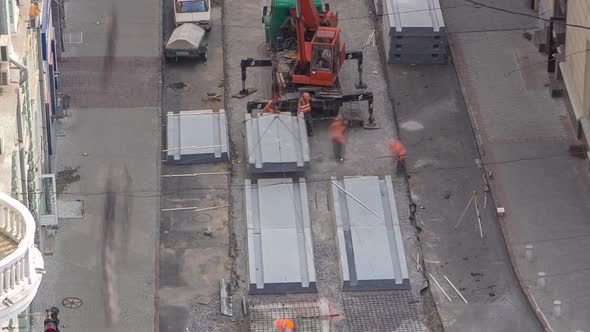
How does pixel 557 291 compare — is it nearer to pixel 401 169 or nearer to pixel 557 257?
pixel 557 257

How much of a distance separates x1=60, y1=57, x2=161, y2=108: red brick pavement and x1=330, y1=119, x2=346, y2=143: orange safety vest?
6.77 metres

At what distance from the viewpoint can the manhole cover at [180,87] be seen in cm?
5959

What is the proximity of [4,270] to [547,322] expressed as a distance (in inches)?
905

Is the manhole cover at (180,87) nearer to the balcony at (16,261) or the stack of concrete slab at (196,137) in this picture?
the stack of concrete slab at (196,137)

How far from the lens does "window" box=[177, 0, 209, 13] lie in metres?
62.7

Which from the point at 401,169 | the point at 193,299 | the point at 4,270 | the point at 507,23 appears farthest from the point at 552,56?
the point at 4,270

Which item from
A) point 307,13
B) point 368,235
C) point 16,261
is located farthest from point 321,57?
point 16,261

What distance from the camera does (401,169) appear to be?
54000mm

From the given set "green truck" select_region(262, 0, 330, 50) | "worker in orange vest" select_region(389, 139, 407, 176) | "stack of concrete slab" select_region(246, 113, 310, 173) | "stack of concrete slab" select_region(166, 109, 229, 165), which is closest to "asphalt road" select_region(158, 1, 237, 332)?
"stack of concrete slab" select_region(166, 109, 229, 165)

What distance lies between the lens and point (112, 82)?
195ft

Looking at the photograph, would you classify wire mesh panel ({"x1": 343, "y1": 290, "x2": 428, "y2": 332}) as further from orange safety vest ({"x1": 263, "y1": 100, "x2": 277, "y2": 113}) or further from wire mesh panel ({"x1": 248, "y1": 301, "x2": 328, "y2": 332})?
orange safety vest ({"x1": 263, "y1": 100, "x2": 277, "y2": 113})

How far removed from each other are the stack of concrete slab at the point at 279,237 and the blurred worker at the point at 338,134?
2.91m

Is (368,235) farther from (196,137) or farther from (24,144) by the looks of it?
(24,144)

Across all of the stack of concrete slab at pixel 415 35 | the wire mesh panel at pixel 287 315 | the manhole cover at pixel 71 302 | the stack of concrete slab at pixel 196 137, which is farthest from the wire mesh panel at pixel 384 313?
the stack of concrete slab at pixel 415 35
